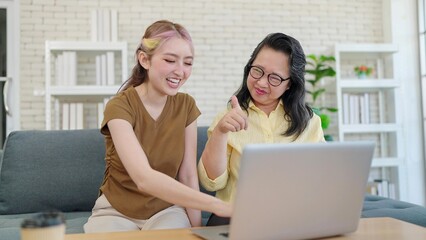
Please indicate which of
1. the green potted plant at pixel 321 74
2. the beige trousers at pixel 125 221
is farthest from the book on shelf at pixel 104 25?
the beige trousers at pixel 125 221

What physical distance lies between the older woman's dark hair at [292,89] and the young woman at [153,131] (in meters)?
0.27

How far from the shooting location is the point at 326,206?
1127mm

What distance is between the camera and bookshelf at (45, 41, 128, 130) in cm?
444

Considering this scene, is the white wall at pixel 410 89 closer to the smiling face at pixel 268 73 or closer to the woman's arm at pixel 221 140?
the smiling face at pixel 268 73

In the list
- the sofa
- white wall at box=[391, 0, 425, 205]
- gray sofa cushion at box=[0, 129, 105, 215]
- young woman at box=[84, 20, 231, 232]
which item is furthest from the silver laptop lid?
white wall at box=[391, 0, 425, 205]

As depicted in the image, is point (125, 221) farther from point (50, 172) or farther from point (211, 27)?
point (211, 27)

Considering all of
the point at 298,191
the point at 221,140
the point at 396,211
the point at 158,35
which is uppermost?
the point at 158,35

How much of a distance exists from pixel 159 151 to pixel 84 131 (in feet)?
3.45

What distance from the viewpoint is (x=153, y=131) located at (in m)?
1.69

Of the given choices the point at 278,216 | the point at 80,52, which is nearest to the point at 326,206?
the point at 278,216

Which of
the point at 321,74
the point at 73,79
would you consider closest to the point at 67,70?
the point at 73,79

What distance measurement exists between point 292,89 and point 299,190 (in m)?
0.85

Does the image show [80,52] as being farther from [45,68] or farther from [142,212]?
[142,212]

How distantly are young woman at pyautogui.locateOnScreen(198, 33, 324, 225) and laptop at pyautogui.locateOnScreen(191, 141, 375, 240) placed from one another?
1.86ft
